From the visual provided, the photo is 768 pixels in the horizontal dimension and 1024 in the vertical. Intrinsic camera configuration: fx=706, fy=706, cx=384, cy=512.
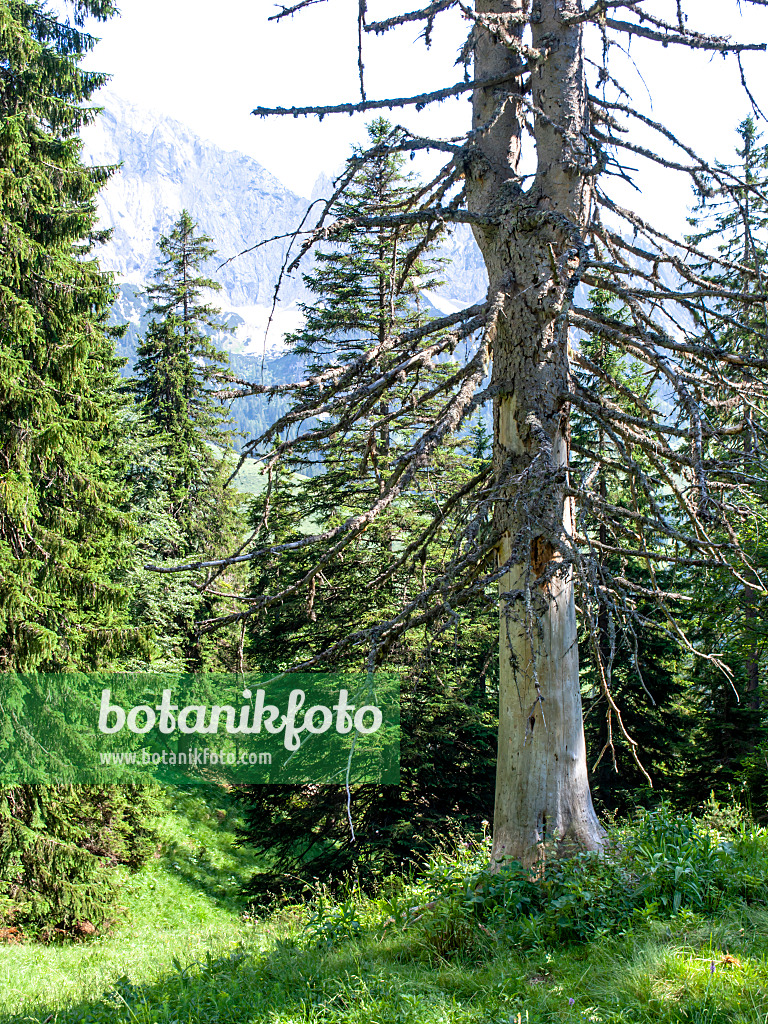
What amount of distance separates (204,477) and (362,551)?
11.1 metres

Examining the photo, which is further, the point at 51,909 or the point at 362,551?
the point at 362,551

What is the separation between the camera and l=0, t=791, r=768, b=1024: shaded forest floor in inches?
118

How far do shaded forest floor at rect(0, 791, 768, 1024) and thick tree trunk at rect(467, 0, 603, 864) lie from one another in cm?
77

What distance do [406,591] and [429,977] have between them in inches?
230

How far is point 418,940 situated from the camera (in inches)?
160

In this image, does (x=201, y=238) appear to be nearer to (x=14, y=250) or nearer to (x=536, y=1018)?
(x=14, y=250)

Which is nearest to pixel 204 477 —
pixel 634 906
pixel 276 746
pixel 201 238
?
pixel 201 238

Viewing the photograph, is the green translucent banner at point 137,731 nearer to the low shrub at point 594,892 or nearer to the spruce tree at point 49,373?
the spruce tree at point 49,373

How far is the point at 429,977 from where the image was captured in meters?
3.64

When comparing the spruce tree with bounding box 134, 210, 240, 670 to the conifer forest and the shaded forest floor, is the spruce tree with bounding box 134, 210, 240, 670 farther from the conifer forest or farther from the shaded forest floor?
the shaded forest floor

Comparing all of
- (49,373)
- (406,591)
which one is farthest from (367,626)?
(49,373)

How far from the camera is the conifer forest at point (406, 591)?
394 cm

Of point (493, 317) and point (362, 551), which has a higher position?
point (493, 317)

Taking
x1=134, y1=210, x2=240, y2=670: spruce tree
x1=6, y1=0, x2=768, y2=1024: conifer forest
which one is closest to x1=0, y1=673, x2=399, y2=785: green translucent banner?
x1=6, y1=0, x2=768, y2=1024: conifer forest
